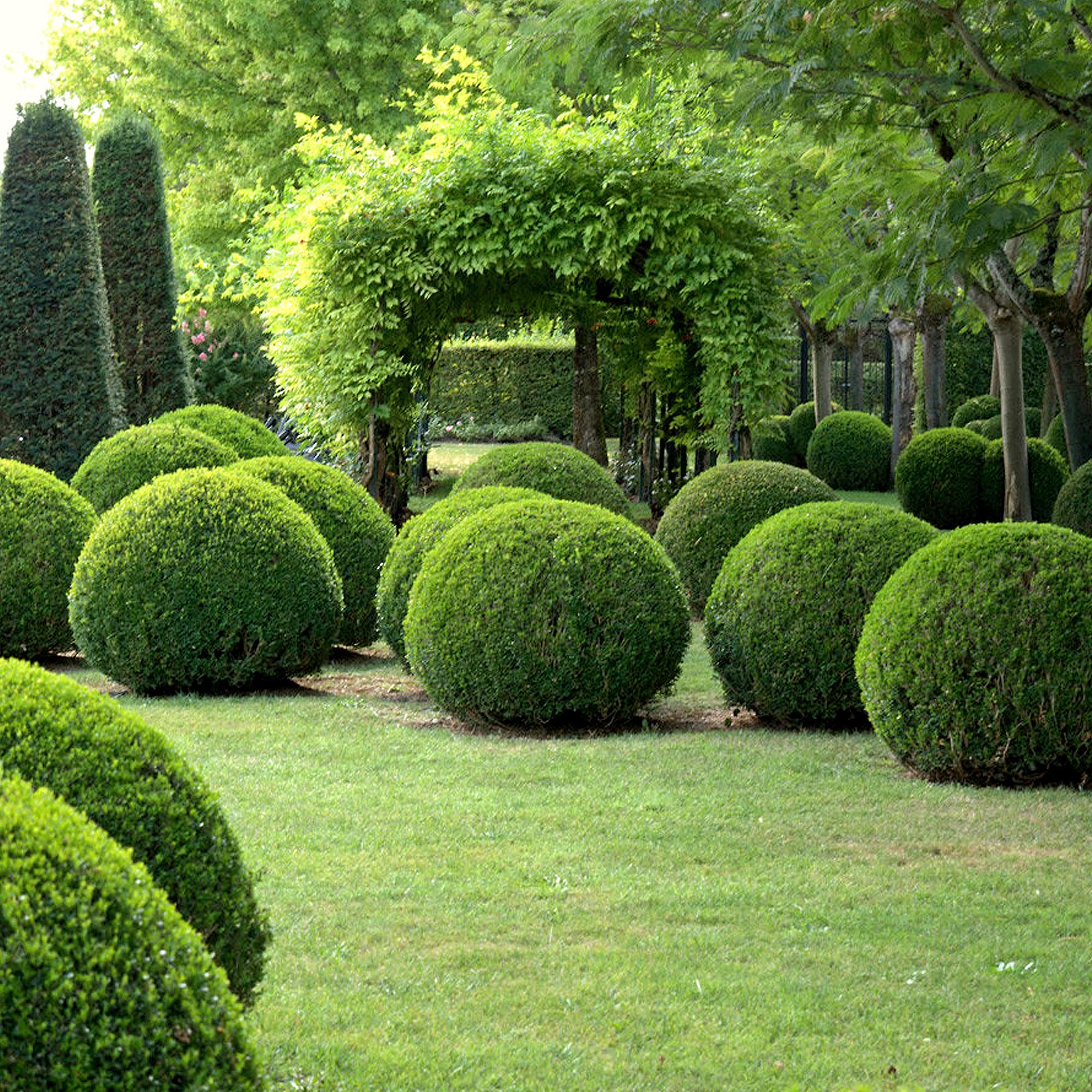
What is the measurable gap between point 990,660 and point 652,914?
2363 mm

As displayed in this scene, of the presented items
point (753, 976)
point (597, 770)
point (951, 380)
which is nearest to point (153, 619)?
point (597, 770)

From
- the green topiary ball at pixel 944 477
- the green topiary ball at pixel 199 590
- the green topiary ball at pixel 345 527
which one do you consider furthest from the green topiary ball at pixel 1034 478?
the green topiary ball at pixel 199 590

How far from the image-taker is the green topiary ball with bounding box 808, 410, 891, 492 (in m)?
23.1

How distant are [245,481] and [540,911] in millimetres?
4993

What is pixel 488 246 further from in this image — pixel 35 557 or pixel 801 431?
pixel 801 431

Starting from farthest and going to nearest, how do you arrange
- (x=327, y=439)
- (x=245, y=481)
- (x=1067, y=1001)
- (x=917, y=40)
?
(x=327, y=439), (x=245, y=481), (x=917, y=40), (x=1067, y=1001)

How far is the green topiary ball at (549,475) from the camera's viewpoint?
481 inches

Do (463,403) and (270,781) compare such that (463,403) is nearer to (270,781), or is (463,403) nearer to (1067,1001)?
(270,781)

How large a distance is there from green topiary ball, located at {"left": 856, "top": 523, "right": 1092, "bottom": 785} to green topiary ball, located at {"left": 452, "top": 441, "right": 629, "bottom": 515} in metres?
5.63

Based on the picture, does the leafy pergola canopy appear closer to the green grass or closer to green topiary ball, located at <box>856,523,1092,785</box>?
the green grass

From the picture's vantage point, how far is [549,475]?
12.3 meters

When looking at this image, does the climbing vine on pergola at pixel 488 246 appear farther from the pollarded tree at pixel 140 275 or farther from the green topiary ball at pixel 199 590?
the green topiary ball at pixel 199 590

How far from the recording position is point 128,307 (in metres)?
18.0

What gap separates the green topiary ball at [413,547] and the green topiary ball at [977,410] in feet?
54.2
